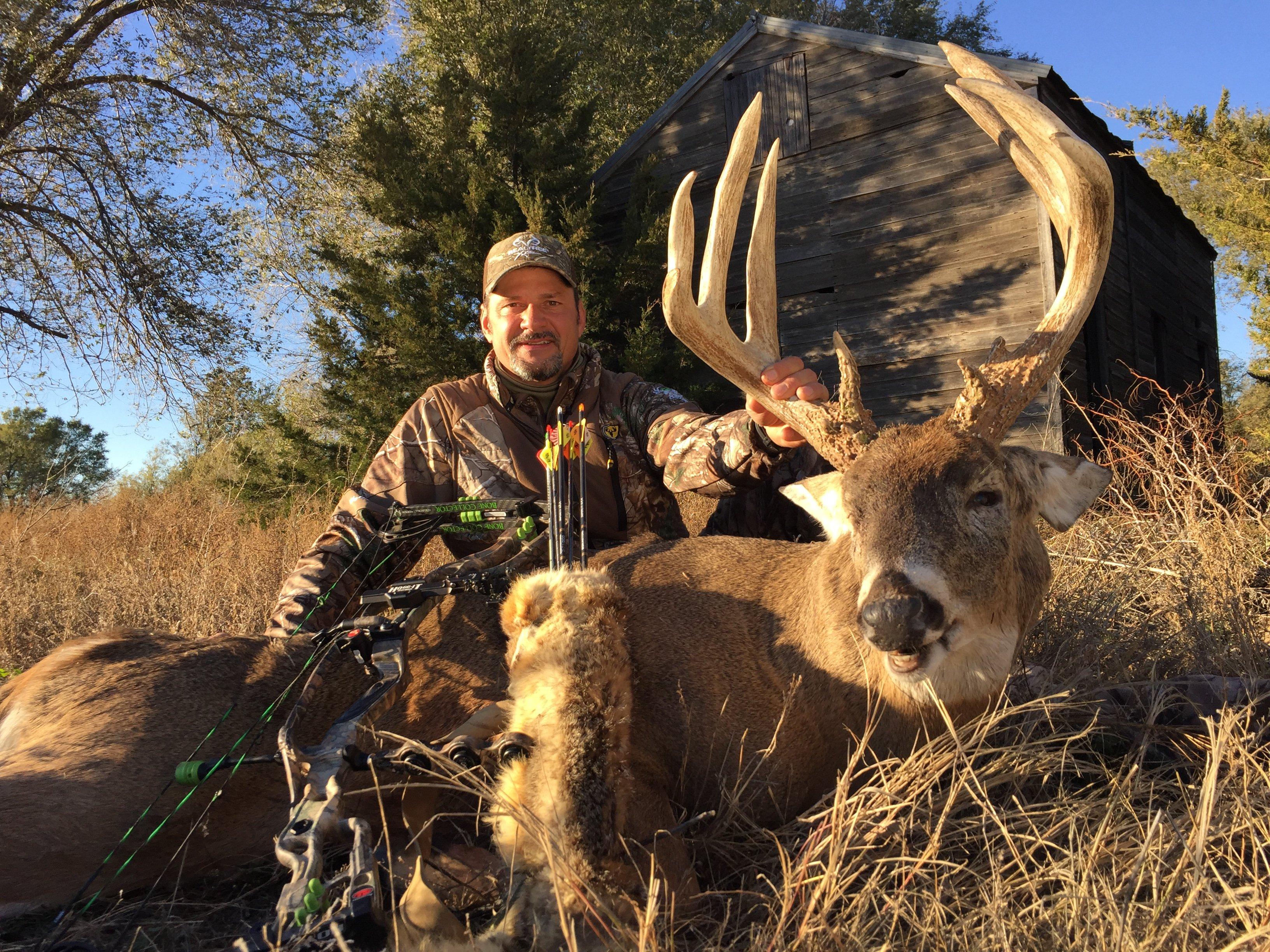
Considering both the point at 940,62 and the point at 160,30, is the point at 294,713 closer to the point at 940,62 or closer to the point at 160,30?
the point at 940,62

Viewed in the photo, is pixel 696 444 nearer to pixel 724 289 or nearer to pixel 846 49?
pixel 724 289

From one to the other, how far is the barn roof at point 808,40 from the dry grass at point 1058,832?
26.5 feet

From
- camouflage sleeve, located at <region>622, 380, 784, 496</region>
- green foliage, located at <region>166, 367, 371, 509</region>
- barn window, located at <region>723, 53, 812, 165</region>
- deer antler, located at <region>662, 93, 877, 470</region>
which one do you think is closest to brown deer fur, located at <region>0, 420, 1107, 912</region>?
deer antler, located at <region>662, 93, 877, 470</region>

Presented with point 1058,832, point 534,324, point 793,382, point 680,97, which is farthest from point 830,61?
point 1058,832

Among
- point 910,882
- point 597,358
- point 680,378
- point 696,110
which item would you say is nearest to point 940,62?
point 696,110

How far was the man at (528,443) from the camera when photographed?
392 cm

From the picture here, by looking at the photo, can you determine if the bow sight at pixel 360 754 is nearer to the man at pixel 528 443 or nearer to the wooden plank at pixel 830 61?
the man at pixel 528 443

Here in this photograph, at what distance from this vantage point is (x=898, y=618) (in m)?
2.26

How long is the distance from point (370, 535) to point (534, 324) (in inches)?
55.7

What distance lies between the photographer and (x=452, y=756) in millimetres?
2295

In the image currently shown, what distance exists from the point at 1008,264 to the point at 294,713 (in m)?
10.9

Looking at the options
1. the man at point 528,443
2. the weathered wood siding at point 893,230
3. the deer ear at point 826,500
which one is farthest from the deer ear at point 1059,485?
the weathered wood siding at point 893,230

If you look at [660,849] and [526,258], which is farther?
[526,258]

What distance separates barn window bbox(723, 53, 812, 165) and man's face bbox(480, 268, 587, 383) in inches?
346
